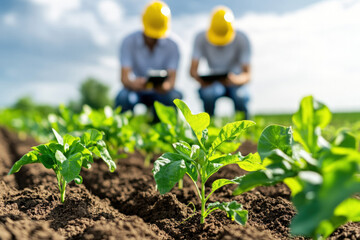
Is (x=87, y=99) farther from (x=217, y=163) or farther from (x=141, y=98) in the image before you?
(x=217, y=163)

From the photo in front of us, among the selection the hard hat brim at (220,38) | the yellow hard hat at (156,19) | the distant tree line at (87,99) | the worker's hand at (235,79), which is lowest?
the distant tree line at (87,99)

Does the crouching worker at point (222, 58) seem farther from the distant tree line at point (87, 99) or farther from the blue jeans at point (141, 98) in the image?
the distant tree line at point (87, 99)

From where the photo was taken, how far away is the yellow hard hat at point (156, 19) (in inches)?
219

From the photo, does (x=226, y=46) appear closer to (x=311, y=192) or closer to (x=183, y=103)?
(x=183, y=103)

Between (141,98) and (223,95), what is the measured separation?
1.57m

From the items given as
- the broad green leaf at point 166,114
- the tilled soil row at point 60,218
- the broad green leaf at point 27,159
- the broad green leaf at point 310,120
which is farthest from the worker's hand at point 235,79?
the broad green leaf at point 310,120

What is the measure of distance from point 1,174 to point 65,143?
5.42 ft

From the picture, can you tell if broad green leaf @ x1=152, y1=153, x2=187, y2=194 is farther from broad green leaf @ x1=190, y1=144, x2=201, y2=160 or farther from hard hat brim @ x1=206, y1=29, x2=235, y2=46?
hard hat brim @ x1=206, y1=29, x2=235, y2=46

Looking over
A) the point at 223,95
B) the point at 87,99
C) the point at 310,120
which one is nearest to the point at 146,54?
the point at 223,95

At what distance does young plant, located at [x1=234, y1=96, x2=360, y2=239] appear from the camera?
933 mm

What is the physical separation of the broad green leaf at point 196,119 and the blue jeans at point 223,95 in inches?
158

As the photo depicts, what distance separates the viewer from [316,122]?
1.27 m

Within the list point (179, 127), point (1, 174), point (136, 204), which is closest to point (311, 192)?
point (179, 127)

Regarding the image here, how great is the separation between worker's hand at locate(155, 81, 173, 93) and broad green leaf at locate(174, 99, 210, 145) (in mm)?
3907
